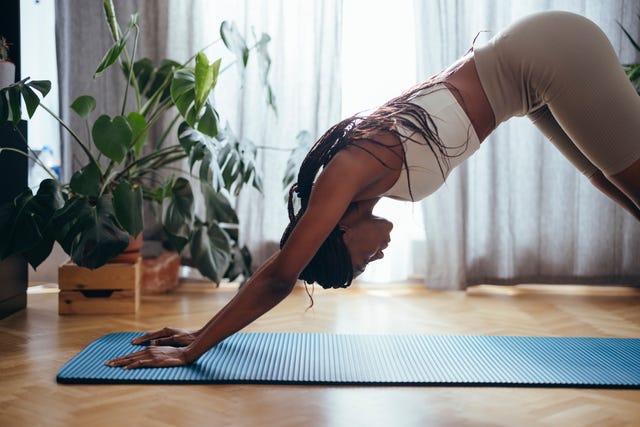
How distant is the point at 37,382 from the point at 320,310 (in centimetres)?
132

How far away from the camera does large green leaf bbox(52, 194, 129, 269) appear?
8.18 ft

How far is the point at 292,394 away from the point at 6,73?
179cm

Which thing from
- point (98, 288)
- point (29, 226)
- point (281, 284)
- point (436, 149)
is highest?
point (436, 149)

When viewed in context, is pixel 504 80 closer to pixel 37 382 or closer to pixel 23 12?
pixel 37 382

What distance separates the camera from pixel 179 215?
289 centimetres

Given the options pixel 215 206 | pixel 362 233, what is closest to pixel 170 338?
pixel 362 233

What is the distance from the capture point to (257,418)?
174 cm

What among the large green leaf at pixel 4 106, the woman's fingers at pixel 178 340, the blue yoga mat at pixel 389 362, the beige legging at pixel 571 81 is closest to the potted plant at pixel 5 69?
the large green leaf at pixel 4 106

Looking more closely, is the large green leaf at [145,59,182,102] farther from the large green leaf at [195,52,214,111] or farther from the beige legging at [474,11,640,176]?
the beige legging at [474,11,640,176]

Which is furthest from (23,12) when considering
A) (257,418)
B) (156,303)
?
(257,418)

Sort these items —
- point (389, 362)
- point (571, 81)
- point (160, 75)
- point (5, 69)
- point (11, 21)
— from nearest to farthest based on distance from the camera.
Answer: point (571, 81) → point (389, 362) → point (5, 69) → point (11, 21) → point (160, 75)

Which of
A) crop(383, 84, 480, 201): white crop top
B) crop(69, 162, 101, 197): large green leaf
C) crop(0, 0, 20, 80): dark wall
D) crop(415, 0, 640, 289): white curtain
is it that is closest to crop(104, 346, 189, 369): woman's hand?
crop(69, 162, 101, 197): large green leaf

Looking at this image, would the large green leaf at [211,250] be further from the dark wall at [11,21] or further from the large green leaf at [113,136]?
the dark wall at [11,21]

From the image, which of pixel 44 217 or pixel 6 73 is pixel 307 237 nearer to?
pixel 44 217
